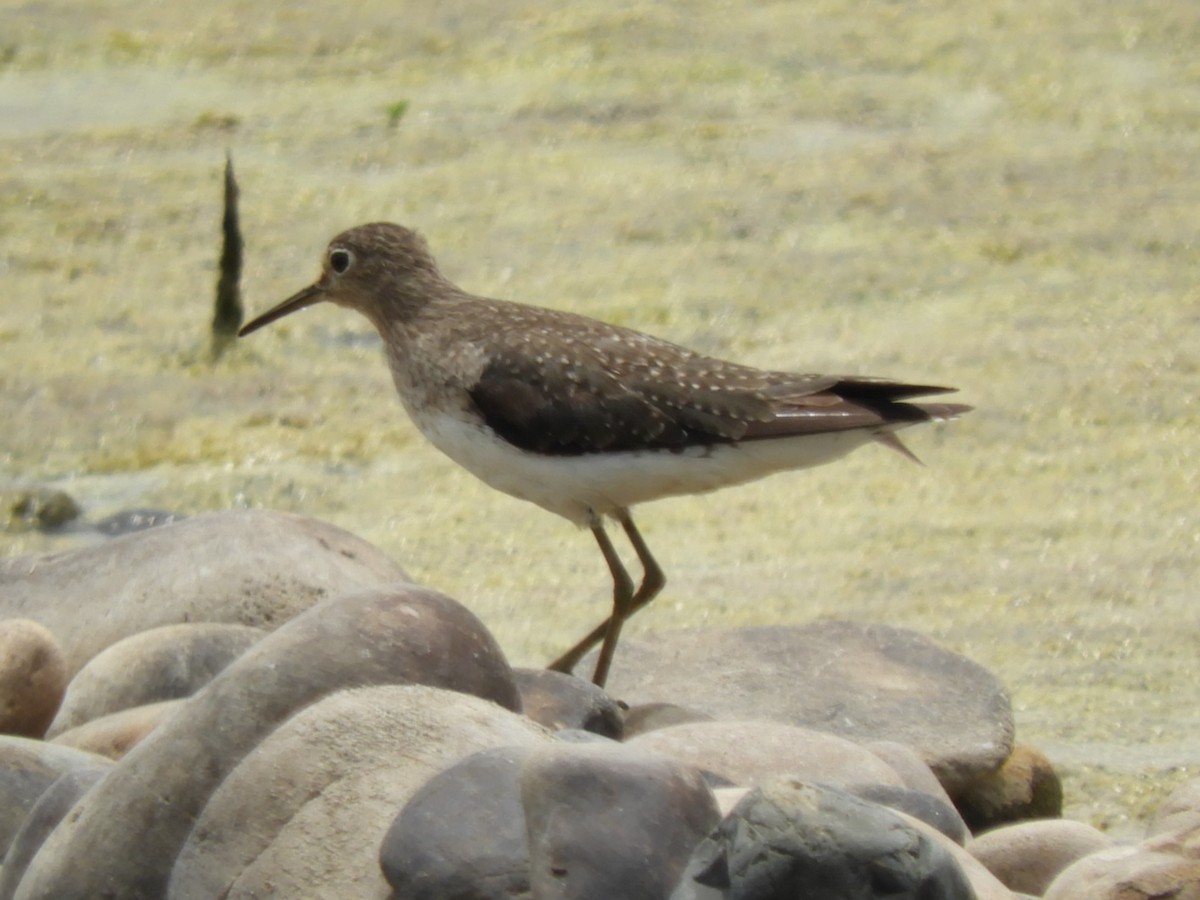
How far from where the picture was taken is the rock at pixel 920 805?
4199 mm

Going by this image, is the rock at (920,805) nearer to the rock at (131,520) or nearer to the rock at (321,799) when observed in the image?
the rock at (321,799)

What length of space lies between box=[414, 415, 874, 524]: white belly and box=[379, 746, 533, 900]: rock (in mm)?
2032

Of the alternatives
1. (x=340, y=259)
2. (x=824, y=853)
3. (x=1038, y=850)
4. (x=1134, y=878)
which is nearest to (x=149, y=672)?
(x=340, y=259)

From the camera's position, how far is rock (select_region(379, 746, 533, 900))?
3.37 metres

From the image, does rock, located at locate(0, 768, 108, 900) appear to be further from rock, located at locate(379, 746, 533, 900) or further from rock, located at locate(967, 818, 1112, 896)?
rock, located at locate(967, 818, 1112, 896)

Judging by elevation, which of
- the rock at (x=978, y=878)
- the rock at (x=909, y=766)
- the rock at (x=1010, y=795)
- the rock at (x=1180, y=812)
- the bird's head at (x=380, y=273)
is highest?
the bird's head at (x=380, y=273)

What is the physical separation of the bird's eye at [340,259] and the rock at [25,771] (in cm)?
230

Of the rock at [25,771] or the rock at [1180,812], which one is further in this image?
the rock at [25,771]

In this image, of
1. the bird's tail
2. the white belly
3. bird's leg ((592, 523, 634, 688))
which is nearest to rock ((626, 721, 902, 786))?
bird's leg ((592, 523, 634, 688))

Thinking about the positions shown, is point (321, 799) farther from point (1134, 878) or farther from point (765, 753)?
point (1134, 878)

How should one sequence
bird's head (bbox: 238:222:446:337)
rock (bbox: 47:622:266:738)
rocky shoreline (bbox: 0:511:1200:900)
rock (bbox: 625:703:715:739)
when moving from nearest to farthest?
rocky shoreline (bbox: 0:511:1200:900)
rock (bbox: 47:622:266:738)
rock (bbox: 625:703:715:739)
bird's head (bbox: 238:222:446:337)

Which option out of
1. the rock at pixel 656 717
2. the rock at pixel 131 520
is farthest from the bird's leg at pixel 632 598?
the rock at pixel 131 520

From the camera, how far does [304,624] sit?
4.00 m

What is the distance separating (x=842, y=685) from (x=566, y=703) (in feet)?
3.49
